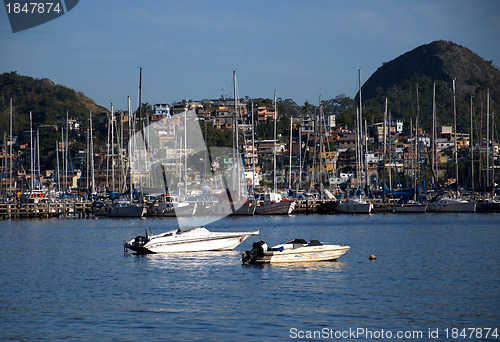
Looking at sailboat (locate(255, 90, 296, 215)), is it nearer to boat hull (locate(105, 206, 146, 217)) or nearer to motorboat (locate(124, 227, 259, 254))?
boat hull (locate(105, 206, 146, 217))

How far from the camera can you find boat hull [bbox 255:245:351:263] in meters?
33.9

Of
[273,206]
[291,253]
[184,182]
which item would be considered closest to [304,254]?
[291,253]

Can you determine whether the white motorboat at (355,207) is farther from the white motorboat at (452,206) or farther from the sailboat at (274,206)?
the white motorboat at (452,206)

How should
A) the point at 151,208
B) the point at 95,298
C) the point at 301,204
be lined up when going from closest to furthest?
the point at 95,298 < the point at 151,208 < the point at 301,204

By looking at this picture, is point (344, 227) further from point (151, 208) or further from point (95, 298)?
point (95, 298)

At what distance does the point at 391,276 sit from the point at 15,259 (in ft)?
73.8

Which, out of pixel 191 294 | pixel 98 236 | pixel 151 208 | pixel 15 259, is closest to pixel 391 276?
pixel 191 294

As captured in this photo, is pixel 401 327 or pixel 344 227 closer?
pixel 401 327

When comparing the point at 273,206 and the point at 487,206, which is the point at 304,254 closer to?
the point at 273,206

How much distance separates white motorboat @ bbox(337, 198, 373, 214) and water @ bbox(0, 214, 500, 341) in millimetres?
36502

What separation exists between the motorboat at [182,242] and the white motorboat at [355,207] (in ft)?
152

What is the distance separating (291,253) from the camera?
3406 centimetres

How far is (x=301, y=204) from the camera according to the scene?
9050 cm

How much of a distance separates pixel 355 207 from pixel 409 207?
704cm
